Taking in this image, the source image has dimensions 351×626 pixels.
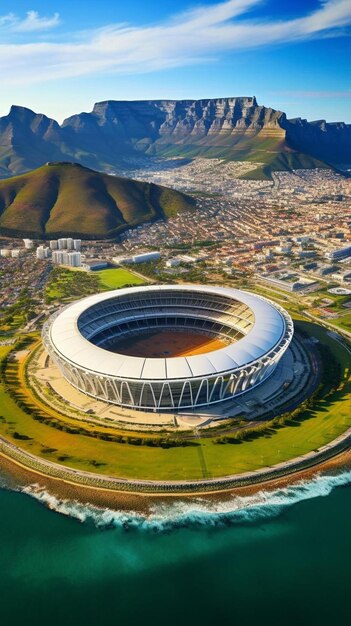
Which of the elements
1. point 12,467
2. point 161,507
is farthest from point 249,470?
point 12,467

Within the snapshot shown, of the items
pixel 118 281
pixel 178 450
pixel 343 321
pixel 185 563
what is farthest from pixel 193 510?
pixel 118 281

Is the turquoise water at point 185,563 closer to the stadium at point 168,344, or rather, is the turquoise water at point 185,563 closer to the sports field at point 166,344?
the stadium at point 168,344

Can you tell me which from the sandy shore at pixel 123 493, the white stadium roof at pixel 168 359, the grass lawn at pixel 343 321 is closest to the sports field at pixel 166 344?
the white stadium roof at pixel 168 359

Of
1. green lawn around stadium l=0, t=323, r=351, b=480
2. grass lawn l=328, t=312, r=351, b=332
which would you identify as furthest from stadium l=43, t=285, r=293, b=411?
grass lawn l=328, t=312, r=351, b=332

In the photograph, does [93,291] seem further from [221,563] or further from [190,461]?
[221,563]

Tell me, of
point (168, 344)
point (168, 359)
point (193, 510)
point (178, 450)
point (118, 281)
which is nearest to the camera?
point (193, 510)

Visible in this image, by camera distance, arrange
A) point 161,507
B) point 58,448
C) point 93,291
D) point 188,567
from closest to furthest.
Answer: point 188,567 → point 161,507 → point 58,448 → point 93,291

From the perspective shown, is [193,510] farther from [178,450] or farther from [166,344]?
[166,344]
